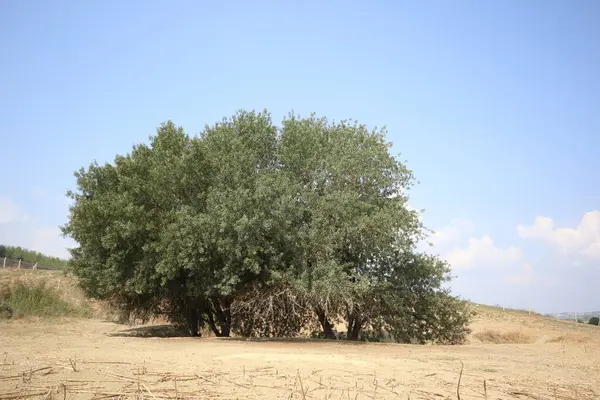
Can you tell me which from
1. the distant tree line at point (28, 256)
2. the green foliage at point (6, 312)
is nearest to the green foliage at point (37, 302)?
the green foliage at point (6, 312)

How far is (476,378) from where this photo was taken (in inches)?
439

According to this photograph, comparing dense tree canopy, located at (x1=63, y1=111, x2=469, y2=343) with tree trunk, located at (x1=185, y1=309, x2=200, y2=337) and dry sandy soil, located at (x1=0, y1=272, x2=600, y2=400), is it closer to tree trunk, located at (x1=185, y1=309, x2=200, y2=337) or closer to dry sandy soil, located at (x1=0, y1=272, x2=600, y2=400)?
tree trunk, located at (x1=185, y1=309, x2=200, y2=337)

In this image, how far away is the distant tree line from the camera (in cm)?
5231

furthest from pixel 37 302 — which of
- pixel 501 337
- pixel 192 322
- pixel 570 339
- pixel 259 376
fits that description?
pixel 570 339

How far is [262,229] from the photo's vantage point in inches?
755

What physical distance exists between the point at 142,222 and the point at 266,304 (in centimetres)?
613

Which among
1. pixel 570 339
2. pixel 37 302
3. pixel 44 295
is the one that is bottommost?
pixel 570 339

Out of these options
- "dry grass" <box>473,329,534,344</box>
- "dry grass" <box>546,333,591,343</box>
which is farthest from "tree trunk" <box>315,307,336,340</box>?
"dry grass" <box>473,329,534,344</box>

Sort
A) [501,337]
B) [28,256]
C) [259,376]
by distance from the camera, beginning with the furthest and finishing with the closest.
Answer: [28,256] < [501,337] < [259,376]

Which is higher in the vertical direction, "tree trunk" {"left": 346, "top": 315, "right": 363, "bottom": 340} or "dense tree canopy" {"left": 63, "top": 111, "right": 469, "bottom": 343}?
"dense tree canopy" {"left": 63, "top": 111, "right": 469, "bottom": 343}

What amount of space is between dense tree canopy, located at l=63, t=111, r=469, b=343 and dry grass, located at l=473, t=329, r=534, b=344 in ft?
44.7

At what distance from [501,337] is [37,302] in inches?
1267

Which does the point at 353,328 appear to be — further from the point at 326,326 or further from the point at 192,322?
the point at 192,322

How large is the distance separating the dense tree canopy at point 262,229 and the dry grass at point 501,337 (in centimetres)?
1363
